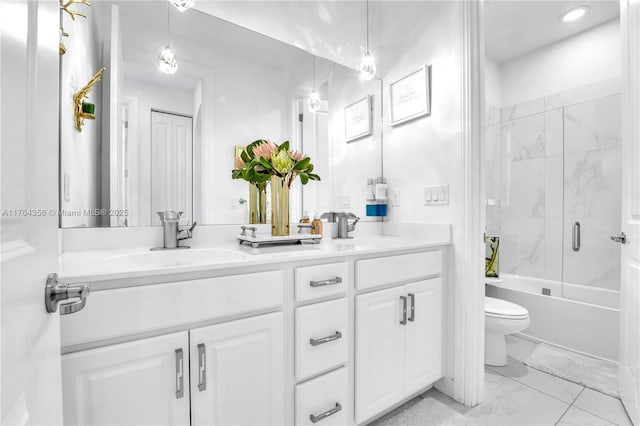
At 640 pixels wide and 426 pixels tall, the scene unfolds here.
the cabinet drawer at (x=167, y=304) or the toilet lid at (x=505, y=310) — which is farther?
the toilet lid at (x=505, y=310)

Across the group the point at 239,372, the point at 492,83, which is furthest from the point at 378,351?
the point at 492,83

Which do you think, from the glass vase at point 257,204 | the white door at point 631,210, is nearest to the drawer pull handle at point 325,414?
the glass vase at point 257,204

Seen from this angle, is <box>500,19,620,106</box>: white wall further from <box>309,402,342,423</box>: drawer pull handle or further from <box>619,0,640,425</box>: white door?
<box>309,402,342,423</box>: drawer pull handle

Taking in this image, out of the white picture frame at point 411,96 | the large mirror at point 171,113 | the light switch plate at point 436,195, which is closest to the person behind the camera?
the large mirror at point 171,113

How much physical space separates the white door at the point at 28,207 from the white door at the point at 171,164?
0.92 m

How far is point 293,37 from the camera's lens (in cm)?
178

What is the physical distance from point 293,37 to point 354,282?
57.7 inches

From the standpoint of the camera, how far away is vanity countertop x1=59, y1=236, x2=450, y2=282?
771mm

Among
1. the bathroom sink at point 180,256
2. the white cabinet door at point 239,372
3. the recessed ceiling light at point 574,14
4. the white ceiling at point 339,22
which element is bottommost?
the white cabinet door at point 239,372

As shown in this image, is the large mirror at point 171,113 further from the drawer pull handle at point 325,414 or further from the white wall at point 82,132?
the drawer pull handle at point 325,414

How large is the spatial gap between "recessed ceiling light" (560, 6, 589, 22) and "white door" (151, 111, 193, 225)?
2.86 m

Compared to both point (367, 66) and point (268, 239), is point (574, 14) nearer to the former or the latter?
point (367, 66)

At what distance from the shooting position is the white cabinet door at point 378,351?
125 centimetres

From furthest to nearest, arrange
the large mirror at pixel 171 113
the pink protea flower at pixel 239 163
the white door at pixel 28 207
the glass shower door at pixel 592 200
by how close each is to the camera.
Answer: the glass shower door at pixel 592 200 < the pink protea flower at pixel 239 163 < the large mirror at pixel 171 113 < the white door at pixel 28 207
